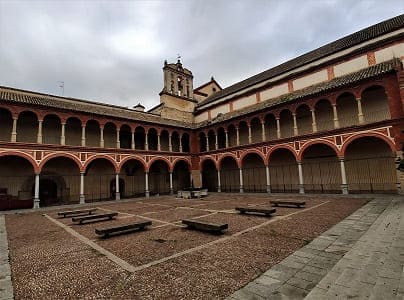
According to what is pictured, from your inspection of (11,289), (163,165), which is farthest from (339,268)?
(163,165)

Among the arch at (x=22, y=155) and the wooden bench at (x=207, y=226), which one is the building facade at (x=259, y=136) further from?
the wooden bench at (x=207, y=226)

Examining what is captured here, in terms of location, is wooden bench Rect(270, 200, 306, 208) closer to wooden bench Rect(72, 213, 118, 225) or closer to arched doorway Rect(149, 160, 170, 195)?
Result: wooden bench Rect(72, 213, 118, 225)

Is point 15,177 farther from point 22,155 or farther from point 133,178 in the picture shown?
point 133,178

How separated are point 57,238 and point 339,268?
8345 millimetres

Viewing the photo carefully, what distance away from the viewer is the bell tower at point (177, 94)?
3306 cm

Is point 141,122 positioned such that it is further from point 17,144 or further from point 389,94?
point 389,94

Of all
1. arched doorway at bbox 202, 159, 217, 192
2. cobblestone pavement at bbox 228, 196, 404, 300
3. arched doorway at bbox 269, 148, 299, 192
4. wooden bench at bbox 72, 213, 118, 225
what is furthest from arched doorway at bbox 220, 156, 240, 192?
cobblestone pavement at bbox 228, 196, 404, 300

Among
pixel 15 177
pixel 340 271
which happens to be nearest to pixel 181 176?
pixel 15 177

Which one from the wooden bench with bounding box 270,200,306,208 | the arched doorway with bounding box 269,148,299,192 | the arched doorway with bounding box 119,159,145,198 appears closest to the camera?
the wooden bench with bounding box 270,200,306,208

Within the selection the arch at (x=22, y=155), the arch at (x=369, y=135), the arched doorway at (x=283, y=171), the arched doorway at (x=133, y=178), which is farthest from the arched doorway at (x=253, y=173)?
the arch at (x=22, y=155)

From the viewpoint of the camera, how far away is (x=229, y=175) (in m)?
29.9

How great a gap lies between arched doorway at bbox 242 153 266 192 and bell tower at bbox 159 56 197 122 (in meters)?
12.6

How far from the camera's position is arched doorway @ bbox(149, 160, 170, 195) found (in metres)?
29.8

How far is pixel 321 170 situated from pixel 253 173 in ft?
24.9
